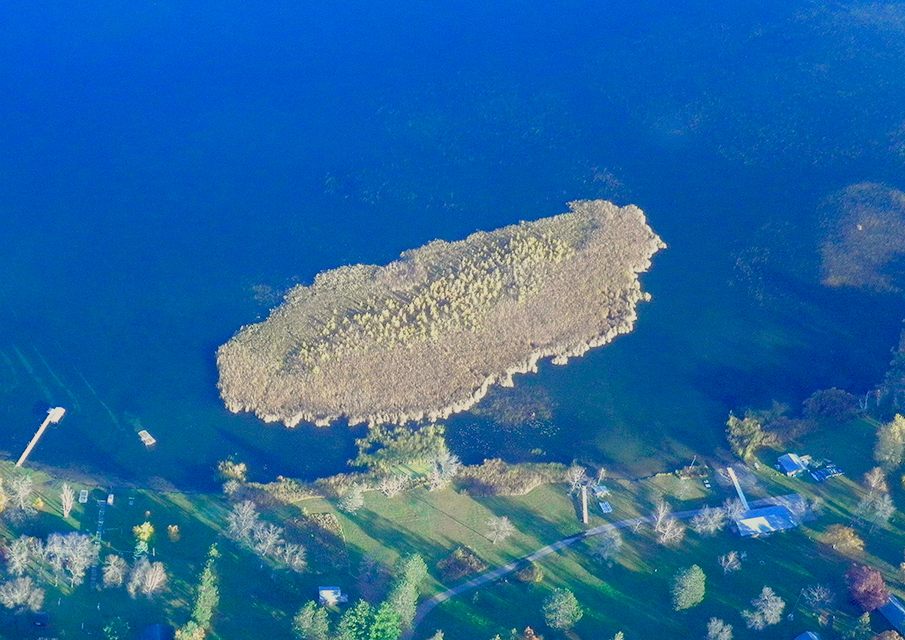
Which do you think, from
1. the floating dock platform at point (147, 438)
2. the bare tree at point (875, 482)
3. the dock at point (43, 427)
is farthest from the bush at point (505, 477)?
the dock at point (43, 427)

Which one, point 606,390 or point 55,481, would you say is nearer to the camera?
point 55,481

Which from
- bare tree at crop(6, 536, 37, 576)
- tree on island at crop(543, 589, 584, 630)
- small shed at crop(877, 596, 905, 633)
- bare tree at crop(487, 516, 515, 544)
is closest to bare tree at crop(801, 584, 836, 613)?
small shed at crop(877, 596, 905, 633)

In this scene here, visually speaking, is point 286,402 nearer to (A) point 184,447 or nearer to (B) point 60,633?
(A) point 184,447

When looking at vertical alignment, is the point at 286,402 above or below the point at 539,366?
below

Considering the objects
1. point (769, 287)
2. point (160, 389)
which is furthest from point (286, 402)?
point (769, 287)

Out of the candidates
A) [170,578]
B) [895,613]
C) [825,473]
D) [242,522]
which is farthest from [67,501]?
[895,613]

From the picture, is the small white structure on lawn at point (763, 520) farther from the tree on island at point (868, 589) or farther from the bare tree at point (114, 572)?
the bare tree at point (114, 572)
